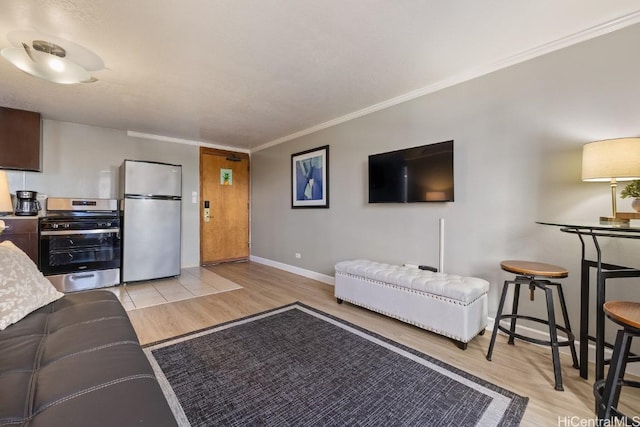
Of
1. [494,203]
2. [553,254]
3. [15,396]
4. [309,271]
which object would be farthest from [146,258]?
[553,254]

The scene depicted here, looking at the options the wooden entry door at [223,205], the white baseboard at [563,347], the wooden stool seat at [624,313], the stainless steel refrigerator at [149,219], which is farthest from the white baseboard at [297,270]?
the wooden stool seat at [624,313]

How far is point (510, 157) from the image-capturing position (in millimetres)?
2373

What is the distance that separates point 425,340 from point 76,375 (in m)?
2.27

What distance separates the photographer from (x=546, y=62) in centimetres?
217

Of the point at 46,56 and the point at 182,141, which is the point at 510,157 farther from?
the point at 182,141

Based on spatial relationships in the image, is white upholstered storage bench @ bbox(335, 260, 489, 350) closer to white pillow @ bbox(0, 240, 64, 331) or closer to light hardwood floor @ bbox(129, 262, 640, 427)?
light hardwood floor @ bbox(129, 262, 640, 427)

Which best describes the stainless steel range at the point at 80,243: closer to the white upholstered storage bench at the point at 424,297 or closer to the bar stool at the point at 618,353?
the white upholstered storage bench at the point at 424,297

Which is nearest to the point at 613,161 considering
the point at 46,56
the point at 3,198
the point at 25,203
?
the point at 46,56

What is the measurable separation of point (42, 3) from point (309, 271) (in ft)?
12.5

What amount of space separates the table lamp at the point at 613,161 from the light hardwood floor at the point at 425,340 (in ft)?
3.55

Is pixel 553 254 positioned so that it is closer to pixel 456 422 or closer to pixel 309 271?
pixel 456 422

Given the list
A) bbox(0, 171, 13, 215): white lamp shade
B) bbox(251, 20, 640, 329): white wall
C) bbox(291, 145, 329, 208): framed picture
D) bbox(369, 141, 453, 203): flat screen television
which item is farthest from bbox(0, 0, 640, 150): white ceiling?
bbox(0, 171, 13, 215): white lamp shade

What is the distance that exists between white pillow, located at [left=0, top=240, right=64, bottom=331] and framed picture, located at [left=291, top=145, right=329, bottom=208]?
3067 mm

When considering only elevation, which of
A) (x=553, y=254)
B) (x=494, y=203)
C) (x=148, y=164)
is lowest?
(x=553, y=254)
